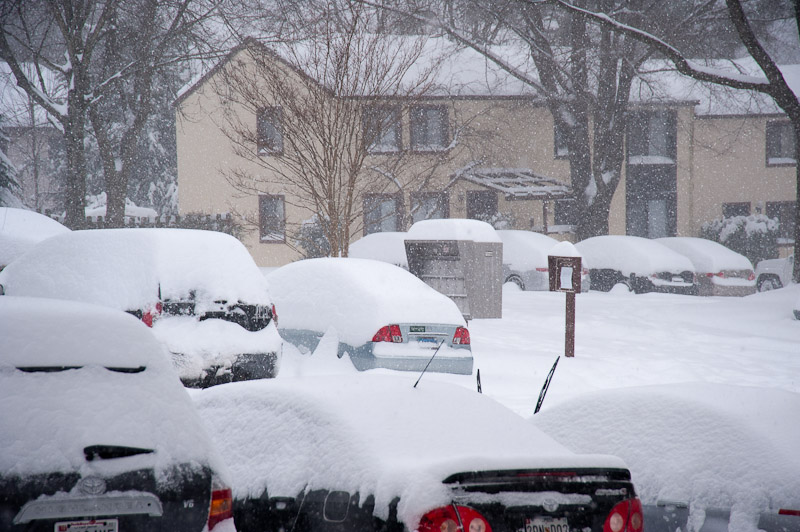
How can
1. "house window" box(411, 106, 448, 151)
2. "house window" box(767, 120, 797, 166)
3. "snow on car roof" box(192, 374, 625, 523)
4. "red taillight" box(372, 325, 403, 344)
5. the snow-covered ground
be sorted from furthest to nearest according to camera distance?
"house window" box(767, 120, 797, 166) < "house window" box(411, 106, 448, 151) < the snow-covered ground < "red taillight" box(372, 325, 403, 344) < "snow on car roof" box(192, 374, 625, 523)

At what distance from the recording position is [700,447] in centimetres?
408

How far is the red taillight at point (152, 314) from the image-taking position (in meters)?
7.76

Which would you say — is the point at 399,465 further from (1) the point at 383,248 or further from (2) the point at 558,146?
(2) the point at 558,146

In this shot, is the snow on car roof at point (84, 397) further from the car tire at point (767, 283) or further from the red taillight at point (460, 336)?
the car tire at point (767, 283)

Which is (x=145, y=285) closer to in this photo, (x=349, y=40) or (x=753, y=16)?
(x=349, y=40)

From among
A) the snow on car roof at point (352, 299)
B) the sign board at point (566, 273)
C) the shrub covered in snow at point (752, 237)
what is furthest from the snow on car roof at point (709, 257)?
the snow on car roof at point (352, 299)

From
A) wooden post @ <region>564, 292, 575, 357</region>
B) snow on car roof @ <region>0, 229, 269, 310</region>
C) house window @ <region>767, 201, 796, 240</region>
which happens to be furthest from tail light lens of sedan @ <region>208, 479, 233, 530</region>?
house window @ <region>767, 201, 796, 240</region>

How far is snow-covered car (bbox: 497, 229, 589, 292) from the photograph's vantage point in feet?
72.9

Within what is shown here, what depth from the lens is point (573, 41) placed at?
28062 mm

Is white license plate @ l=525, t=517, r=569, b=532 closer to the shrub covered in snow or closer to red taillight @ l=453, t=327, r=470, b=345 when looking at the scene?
red taillight @ l=453, t=327, r=470, b=345

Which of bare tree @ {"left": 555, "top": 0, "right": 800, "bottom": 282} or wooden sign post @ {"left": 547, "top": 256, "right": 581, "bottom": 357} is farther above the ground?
bare tree @ {"left": 555, "top": 0, "right": 800, "bottom": 282}

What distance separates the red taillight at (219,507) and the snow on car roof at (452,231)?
11.7 metres

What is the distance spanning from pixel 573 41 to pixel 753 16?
235 inches

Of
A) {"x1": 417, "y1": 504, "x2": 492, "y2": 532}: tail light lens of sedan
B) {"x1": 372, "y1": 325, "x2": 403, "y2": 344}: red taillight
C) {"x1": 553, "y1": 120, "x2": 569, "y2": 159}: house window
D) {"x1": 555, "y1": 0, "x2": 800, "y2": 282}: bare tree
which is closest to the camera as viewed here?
{"x1": 417, "y1": 504, "x2": 492, "y2": 532}: tail light lens of sedan
